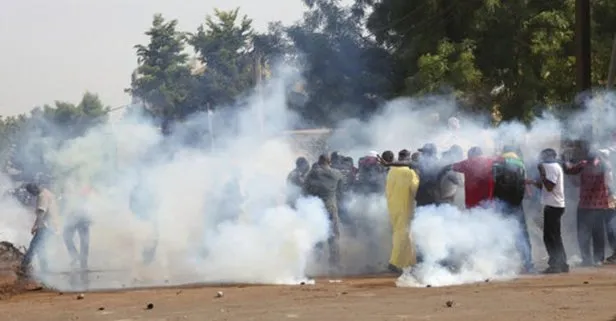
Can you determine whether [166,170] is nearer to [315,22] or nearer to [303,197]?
[303,197]

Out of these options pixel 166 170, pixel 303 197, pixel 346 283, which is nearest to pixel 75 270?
pixel 166 170

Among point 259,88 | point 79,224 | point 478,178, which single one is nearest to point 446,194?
point 478,178

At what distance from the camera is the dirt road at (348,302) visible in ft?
29.9

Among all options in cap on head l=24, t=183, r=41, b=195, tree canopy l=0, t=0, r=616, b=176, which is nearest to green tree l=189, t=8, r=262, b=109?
tree canopy l=0, t=0, r=616, b=176

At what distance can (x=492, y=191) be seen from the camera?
1283 centimetres

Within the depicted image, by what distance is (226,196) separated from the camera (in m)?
14.9

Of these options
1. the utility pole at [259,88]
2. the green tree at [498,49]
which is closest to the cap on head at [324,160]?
the utility pole at [259,88]

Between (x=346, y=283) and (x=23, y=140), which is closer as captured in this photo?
(x=346, y=283)

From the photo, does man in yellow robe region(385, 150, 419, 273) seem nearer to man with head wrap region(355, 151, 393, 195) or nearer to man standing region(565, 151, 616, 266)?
man standing region(565, 151, 616, 266)

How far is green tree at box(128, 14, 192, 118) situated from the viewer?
23.0 meters

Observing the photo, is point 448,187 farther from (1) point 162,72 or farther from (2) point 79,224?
(1) point 162,72

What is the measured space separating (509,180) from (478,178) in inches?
16.4

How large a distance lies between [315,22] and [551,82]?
547 centimetres

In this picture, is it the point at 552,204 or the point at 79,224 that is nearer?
the point at 552,204
